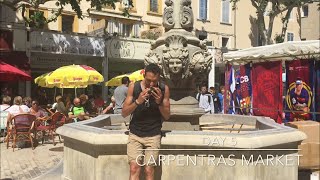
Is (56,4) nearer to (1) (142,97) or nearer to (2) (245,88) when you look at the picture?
(2) (245,88)

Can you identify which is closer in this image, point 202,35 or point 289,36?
point 202,35

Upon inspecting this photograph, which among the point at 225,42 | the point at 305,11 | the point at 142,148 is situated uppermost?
the point at 305,11

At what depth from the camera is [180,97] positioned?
5840 millimetres

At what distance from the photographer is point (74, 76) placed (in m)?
13.4

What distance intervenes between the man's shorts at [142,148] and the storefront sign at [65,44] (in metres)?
17.3

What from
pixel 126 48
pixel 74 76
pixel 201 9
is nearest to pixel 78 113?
pixel 74 76

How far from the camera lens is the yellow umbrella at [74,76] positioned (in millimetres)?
13375

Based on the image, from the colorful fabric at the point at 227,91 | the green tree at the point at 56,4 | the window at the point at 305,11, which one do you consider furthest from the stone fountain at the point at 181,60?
the window at the point at 305,11

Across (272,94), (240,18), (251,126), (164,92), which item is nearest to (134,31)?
(240,18)

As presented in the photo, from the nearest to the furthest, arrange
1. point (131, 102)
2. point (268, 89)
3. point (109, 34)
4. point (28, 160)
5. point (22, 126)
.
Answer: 1. point (131, 102)
2. point (28, 160)
3. point (22, 126)
4. point (268, 89)
5. point (109, 34)

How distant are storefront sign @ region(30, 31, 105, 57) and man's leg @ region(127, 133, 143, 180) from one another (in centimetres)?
1729

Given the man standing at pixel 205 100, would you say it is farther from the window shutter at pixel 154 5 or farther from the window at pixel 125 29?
the window shutter at pixel 154 5

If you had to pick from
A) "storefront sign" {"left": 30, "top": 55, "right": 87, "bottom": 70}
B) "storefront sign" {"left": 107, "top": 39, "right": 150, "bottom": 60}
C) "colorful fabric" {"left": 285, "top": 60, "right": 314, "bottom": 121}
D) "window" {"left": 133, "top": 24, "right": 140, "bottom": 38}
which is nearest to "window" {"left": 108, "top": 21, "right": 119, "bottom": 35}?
"storefront sign" {"left": 107, "top": 39, "right": 150, "bottom": 60}

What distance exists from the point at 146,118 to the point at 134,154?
0.38 m
